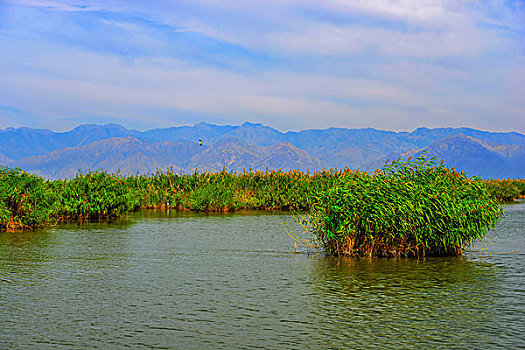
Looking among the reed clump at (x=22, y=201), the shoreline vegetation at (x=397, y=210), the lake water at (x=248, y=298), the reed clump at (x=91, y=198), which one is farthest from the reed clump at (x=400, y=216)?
the reed clump at (x=91, y=198)

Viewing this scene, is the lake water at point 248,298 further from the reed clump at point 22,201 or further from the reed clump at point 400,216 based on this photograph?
the reed clump at point 22,201

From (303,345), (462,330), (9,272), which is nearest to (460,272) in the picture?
(462,330)

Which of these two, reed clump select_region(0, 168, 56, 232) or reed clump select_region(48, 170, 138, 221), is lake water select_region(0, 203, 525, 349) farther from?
reed clump select_region(48, 170, 138, 221)

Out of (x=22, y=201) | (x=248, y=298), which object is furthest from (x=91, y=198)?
(x=248, y=298)

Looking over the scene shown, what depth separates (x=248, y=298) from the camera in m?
13.4

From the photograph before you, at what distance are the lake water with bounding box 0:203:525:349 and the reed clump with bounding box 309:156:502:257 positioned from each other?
696mm

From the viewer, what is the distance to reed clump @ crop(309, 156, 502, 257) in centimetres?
1820

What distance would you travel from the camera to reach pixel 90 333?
10734 millimetres

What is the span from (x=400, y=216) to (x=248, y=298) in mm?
6596

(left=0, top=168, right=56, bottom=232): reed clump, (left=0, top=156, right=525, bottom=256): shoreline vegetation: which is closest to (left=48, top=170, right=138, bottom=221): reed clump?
Answer: (left=0, top=168, right=56, bottom=232): reed clump

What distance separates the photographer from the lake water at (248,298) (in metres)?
10.5

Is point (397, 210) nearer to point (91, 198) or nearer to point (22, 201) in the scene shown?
point (22, 201)

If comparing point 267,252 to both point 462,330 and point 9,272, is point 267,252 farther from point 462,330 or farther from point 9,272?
point 462,330

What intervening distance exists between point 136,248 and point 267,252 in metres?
4.73
